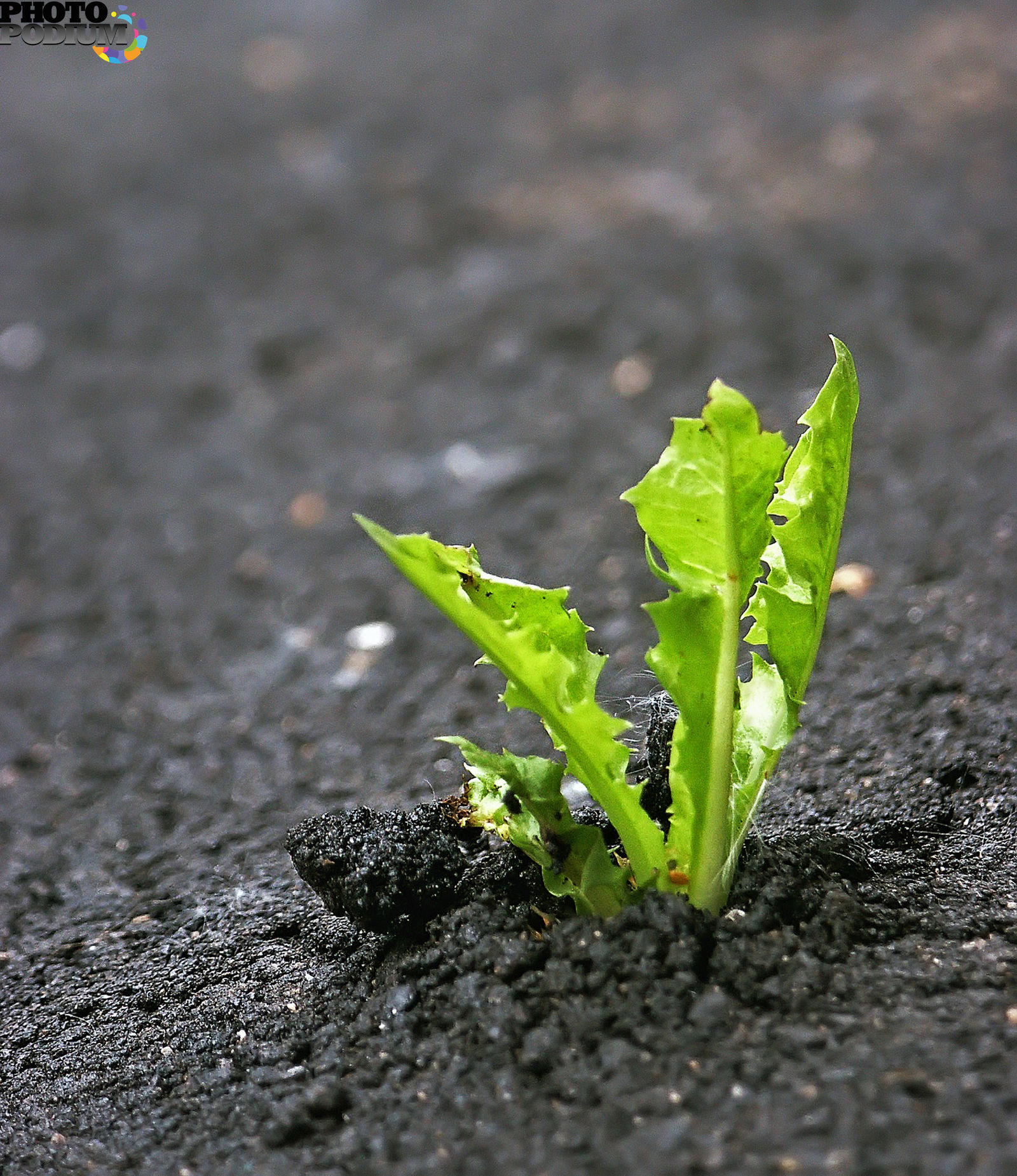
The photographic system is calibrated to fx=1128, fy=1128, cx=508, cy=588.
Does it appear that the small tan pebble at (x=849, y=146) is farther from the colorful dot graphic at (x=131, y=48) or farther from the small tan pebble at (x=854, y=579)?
the colorful dot graphic at (x=131, y=48)

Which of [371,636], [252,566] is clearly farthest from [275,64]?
[371,636]

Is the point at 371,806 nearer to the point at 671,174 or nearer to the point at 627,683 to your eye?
the point at 627,683

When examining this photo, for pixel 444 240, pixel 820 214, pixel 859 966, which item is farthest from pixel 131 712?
pixel 820 214

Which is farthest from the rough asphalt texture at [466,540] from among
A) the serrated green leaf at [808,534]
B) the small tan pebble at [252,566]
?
the serrated green leaf at [808,534]

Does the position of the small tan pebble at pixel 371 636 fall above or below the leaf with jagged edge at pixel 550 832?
above
